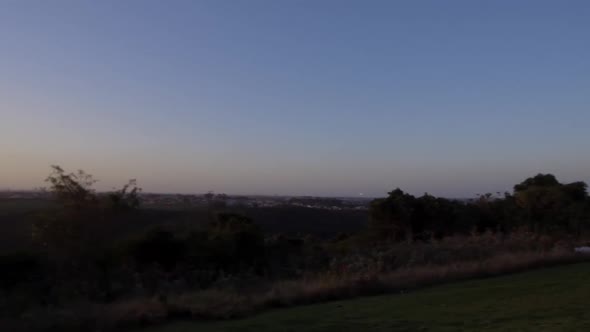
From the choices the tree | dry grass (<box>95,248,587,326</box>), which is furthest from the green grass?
the tree

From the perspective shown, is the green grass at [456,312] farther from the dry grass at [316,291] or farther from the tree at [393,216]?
the tree at [393,216]

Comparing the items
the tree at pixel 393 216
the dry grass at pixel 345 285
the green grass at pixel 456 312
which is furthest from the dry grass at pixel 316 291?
the tree at pixel 393 216

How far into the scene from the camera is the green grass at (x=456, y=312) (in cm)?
1250

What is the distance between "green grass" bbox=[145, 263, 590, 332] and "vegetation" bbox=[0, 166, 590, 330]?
4.04ft

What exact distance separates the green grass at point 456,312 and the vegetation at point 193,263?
1231mm

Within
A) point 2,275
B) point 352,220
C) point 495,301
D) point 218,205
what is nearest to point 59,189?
point 2,275

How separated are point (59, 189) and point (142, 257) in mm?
9959

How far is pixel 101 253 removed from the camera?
24.6m

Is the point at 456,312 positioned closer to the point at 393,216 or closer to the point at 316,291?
the point at 316,291

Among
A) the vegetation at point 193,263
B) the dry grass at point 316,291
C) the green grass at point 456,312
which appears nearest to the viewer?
the green grass at point 456,312

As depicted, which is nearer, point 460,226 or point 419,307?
point 419,307

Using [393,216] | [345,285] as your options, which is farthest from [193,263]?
[393,216]

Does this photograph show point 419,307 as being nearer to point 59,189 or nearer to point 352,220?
point 59,189

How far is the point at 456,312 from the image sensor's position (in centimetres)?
1438
